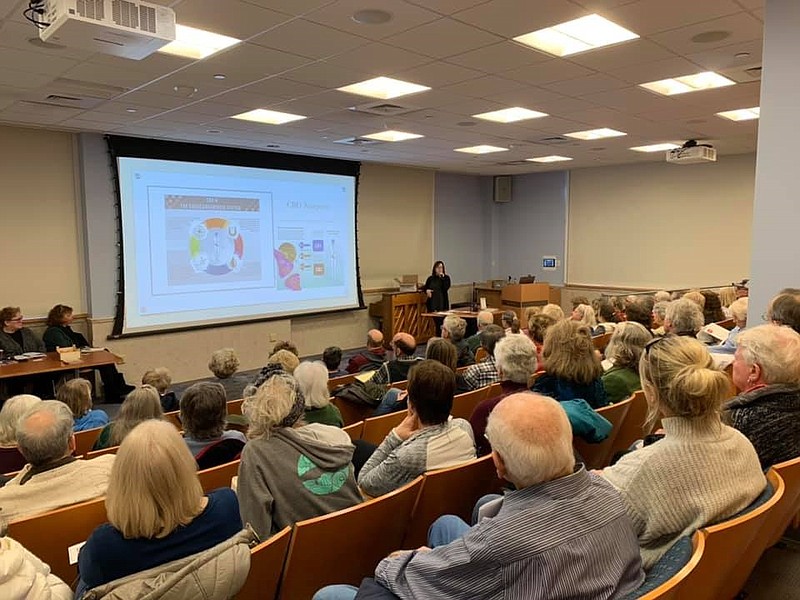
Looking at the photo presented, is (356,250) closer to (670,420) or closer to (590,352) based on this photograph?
(590,352)

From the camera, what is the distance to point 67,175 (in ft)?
23.2

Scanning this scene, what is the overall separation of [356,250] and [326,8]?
6.60m

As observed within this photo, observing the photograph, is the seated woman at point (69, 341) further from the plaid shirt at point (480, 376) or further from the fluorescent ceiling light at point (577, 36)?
the fluorescent ceiling light at point (577, 36)

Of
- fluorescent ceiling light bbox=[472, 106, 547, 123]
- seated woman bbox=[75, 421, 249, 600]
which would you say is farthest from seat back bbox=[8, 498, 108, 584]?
fluorescent ceiling light bbox=[472, 106, 547, 123]

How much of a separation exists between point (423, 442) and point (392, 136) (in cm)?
570

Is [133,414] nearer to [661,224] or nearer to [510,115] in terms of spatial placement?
[510,115]

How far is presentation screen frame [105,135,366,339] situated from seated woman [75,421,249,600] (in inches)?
252

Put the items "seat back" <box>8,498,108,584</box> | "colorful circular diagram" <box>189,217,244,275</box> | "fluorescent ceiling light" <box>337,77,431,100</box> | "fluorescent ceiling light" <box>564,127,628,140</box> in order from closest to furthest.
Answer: "seat back" <box>8,498,108,584</box>
"fluorescent ceiling light" <box>337,77,431,100</box>
"fluorescent ceiling light" <box>564,127,628,140</box>
"colorful circular diagram" <box>189,217,244,275</box>

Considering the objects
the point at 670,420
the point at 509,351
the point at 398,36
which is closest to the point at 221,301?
the point at 398,36

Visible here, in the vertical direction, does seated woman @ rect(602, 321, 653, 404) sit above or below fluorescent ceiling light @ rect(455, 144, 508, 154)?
below

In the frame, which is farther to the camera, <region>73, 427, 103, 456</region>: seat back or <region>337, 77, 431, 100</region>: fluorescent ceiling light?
<region>337, 77, 431, 100</region>: fluorescent ceiling light

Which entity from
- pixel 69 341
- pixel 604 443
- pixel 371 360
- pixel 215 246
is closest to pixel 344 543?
pixel 604 443

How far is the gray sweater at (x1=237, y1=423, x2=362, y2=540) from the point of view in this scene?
2059 millimetres

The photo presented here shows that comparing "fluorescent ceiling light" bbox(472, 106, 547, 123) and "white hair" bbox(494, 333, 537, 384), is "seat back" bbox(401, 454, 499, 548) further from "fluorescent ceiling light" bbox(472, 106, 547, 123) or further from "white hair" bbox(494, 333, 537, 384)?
"fluorescent ceiling light" bbox(472, 106, 547, 123)
